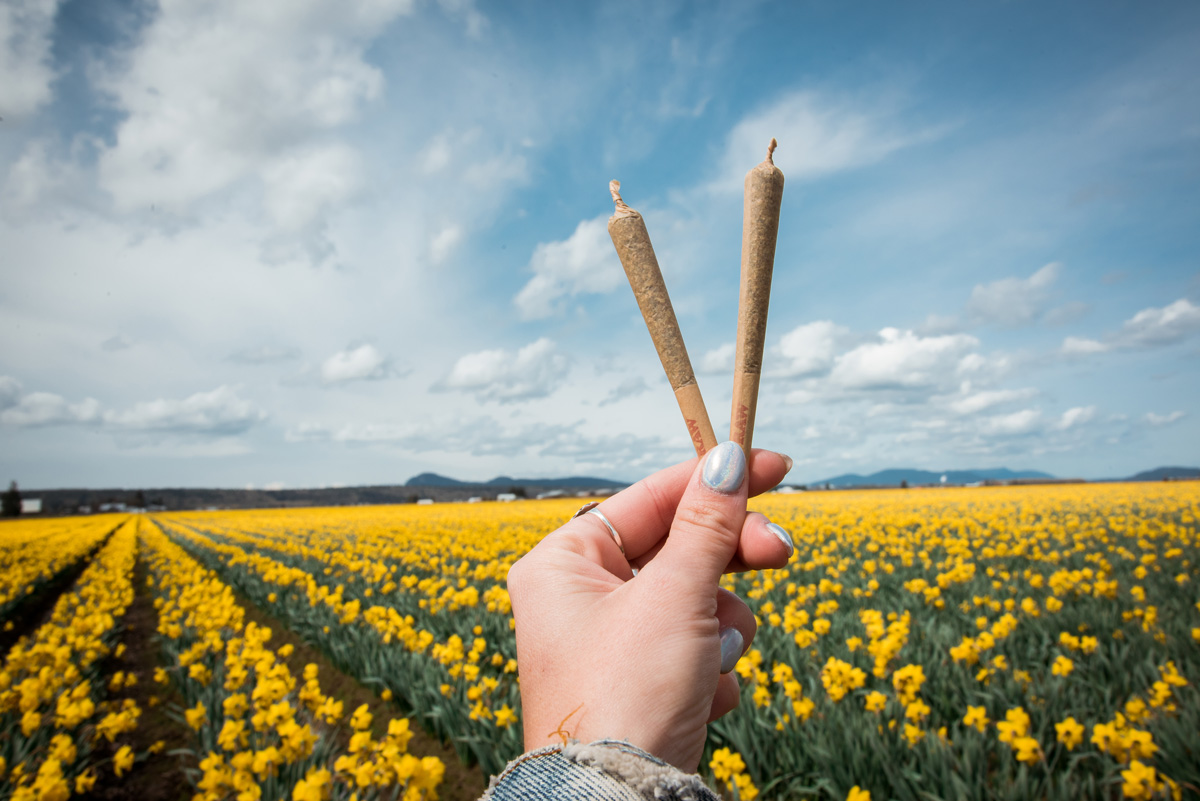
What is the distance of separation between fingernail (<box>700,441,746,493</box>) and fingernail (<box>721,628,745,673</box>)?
1.43 feet

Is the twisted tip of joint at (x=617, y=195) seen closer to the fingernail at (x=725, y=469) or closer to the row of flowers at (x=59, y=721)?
the fingernail at (x=725, y=469)

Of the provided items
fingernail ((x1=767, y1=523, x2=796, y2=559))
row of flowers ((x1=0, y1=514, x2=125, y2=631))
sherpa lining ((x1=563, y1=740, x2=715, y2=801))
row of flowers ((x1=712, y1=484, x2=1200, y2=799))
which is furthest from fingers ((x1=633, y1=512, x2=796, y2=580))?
row of flowers ((x1=0, y1=514, x2=125, y2=631))

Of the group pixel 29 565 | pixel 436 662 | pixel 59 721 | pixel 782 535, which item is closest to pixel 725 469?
pixel 782 535

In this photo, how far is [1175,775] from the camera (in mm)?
3164

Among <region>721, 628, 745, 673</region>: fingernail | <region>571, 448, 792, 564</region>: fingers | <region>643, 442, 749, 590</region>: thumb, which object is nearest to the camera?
<region>643, 442, 749, 590</region>: thumb

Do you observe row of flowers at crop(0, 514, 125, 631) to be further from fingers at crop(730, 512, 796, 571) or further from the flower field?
fingers at crop(730, 512, 796, 571)

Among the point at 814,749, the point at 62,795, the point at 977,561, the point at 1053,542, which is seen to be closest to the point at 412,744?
the point at 62,795

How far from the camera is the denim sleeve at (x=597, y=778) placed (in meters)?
0.96

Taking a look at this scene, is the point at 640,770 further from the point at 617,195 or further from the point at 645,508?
the point at 617,195

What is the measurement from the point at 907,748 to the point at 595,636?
3447mm

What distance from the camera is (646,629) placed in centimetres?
120

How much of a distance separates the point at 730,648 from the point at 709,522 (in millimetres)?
414

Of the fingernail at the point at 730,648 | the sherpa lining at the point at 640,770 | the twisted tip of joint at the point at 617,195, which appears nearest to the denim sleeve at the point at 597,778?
the sherpa lining at the point at 640,770

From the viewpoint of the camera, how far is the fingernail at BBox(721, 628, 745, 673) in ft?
4.89
